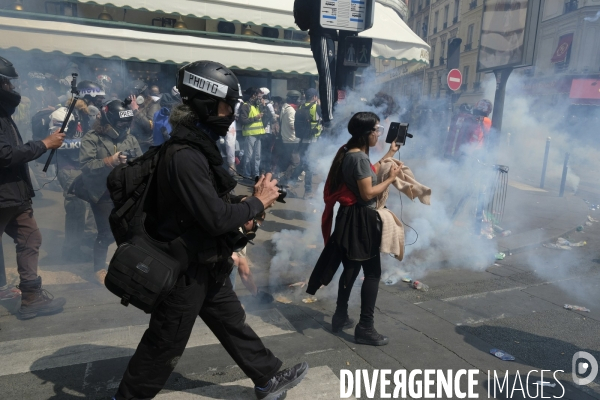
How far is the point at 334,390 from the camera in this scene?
9.75ft

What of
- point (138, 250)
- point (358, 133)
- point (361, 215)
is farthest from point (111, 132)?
point (138, 250)

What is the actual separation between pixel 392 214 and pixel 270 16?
764cm

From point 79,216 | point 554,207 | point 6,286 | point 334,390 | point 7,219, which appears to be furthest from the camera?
point 554,207

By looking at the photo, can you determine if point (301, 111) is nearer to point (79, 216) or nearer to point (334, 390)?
point (79, 216)

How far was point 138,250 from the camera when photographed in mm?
2227

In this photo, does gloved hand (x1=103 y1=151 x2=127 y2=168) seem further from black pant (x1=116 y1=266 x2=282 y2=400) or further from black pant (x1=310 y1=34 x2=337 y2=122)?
black pant (x1=116 y1=266 x2=282 y2=400)

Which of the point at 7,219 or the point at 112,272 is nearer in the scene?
the point at 112,272

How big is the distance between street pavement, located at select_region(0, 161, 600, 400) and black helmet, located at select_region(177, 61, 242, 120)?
1666mm

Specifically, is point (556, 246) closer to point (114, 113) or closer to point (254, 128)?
point (254, 128)

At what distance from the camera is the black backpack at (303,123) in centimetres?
888

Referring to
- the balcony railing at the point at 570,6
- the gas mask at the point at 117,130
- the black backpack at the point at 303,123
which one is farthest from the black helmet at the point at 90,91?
the balcony railing at the point at 570,6

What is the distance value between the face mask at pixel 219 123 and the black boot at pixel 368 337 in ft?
6.31

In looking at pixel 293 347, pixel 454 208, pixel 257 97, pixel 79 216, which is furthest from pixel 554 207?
pixel 79 216

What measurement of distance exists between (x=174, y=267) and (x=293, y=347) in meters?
1.59
